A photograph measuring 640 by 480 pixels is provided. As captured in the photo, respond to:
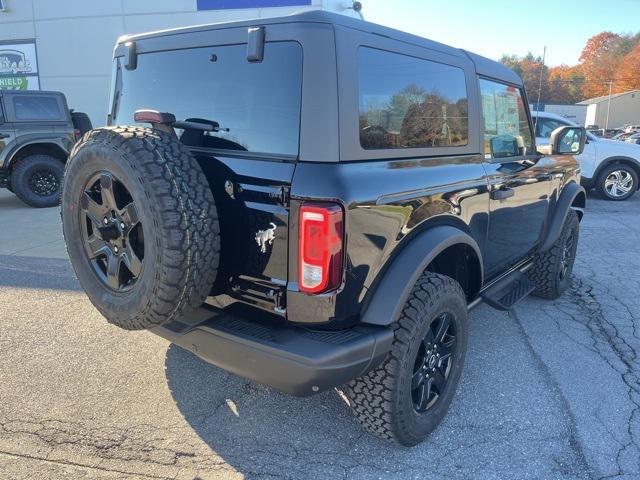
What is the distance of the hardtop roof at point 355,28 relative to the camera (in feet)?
6.61

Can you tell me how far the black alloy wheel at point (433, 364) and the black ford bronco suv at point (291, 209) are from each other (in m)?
0.01

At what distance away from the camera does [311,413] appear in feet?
8.86

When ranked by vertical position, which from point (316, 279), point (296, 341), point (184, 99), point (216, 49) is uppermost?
point (216, 49)

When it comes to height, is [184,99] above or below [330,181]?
above

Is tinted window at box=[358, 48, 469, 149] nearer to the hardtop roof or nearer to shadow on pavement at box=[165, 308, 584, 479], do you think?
the hardtop roof

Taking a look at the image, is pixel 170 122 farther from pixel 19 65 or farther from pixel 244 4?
pixel 19 65

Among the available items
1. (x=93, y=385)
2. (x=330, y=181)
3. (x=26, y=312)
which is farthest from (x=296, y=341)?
(x=26, y=312)

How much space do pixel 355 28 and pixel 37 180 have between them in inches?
335

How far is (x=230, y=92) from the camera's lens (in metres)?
2.24

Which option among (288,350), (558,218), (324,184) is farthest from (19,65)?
(288,350)

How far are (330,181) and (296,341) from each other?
66cm

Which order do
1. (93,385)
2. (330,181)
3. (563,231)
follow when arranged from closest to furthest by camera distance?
1. (330,181)
2. (93,385)
3. (563,231)

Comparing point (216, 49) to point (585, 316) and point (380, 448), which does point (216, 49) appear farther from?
point (585, 316)

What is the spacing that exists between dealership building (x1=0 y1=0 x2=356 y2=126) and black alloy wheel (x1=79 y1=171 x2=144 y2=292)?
12224mm
